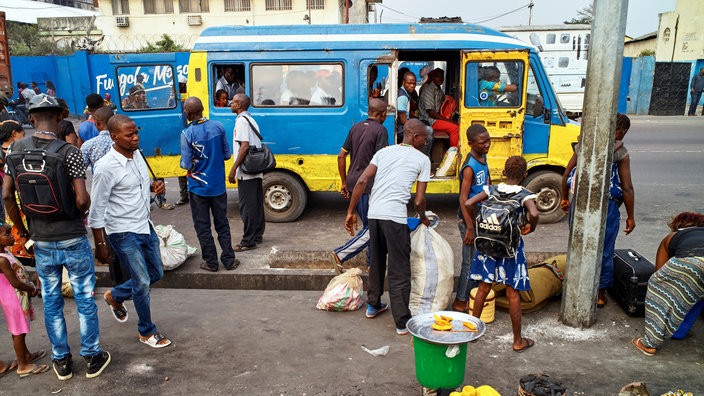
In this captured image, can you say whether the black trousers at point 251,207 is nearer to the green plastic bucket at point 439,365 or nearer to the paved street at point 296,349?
the paved street at point 296,349

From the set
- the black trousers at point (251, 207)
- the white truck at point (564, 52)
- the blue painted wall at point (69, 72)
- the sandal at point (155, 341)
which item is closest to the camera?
the sandal at point (155, 341)

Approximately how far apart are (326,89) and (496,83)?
91.8 inches

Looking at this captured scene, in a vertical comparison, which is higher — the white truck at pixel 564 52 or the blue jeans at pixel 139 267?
the white truck at pixel 564 52

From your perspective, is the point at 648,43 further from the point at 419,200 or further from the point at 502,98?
the point at 419,200

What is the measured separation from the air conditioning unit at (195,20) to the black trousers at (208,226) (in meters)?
30.1

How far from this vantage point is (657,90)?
22.1 m

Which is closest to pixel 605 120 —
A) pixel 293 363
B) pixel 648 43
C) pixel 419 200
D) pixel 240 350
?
pixel 419 200

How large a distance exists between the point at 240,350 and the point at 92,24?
35778 mm

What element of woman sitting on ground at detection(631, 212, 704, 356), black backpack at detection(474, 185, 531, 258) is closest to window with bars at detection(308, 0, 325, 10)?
black backpack at detection(474, 185, 531, 258)

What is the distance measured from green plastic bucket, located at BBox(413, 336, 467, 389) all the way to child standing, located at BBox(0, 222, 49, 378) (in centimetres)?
278

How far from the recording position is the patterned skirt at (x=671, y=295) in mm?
3688

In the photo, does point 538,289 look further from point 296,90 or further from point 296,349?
point 296,90

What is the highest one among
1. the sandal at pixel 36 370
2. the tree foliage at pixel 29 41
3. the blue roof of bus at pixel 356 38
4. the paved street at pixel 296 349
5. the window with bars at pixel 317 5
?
the window with bars at pixel 317 5

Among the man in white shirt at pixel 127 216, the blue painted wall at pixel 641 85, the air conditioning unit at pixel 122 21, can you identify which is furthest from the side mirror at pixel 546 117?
the air conditioning unit at pixel 122 21
